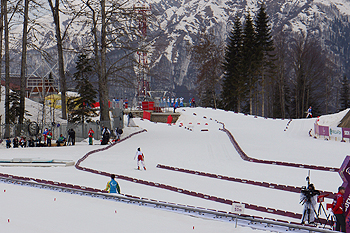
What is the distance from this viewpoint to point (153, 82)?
405 feet

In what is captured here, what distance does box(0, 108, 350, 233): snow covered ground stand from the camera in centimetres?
886

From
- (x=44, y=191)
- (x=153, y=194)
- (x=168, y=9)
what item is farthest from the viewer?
(x=168, y=9)

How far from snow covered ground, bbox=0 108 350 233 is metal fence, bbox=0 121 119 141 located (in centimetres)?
346

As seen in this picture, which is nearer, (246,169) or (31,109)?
(246,169)

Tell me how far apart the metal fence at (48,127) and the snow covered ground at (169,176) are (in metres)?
3.46

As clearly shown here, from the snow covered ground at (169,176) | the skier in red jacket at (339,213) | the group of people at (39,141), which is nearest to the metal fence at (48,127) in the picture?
the group of people at (39,141)

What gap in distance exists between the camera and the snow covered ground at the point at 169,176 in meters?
8.86

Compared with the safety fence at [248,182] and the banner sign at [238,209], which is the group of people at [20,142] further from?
the banner sign at [238,209]

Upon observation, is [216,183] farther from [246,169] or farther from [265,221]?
[265,221]

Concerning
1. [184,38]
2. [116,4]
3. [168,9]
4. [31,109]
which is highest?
[168,9]

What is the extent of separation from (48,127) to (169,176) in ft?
53.3

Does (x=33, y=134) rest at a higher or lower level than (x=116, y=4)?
lower

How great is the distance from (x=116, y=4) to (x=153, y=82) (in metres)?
94.5

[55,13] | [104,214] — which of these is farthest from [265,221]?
[55,13]
